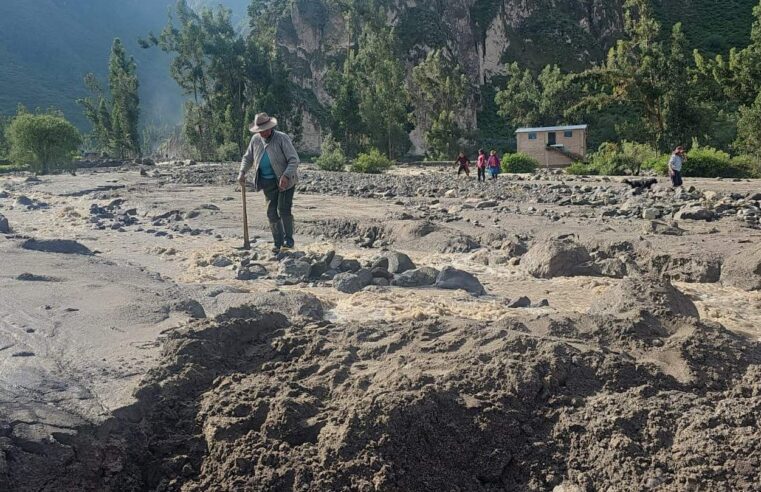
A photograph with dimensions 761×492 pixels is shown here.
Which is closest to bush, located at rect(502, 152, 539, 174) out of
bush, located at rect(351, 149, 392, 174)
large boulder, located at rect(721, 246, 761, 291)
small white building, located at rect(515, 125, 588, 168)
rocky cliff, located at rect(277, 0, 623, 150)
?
small white building, located at rect(515, 125, 588, 168)

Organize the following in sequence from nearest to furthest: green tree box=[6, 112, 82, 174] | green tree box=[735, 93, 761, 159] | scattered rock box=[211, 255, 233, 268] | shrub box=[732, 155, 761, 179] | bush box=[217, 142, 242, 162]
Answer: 1. scattered rock box=[211, 255, 233, 268]
2. shrub box=[732, 155, 761, 179]
3. green tree box=[735, 93, 761, 159]
4. green tree box=[6, 112, 82, 174]
5. bush box=[217, 142, 242, 162]

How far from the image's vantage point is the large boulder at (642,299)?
4.52 metres

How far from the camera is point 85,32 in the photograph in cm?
16912

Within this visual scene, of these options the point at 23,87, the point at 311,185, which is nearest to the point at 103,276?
the point at 311,185

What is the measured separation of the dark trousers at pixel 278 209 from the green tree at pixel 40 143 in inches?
1323

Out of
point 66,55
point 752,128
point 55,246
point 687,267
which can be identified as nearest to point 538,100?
point 752,128

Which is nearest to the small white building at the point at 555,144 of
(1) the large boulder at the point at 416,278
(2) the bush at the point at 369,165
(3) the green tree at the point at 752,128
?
(2) the bush at the point at 369,165

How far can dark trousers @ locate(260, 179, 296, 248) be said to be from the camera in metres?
8.29

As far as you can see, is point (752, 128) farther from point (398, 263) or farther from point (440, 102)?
point (440, 102)

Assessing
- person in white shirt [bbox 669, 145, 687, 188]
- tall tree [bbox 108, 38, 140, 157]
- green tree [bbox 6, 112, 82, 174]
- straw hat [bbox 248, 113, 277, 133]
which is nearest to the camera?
straw hat [bbox 248, 113, 277, 133]

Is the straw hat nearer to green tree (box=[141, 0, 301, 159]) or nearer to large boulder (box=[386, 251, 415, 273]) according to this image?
large boulder (box=[386, 251, 415, 273])

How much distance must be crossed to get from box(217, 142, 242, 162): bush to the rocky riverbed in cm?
4189

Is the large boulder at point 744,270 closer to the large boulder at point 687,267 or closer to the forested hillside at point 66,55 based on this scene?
the large boulder at point 687,267

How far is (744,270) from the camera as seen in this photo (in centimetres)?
637
